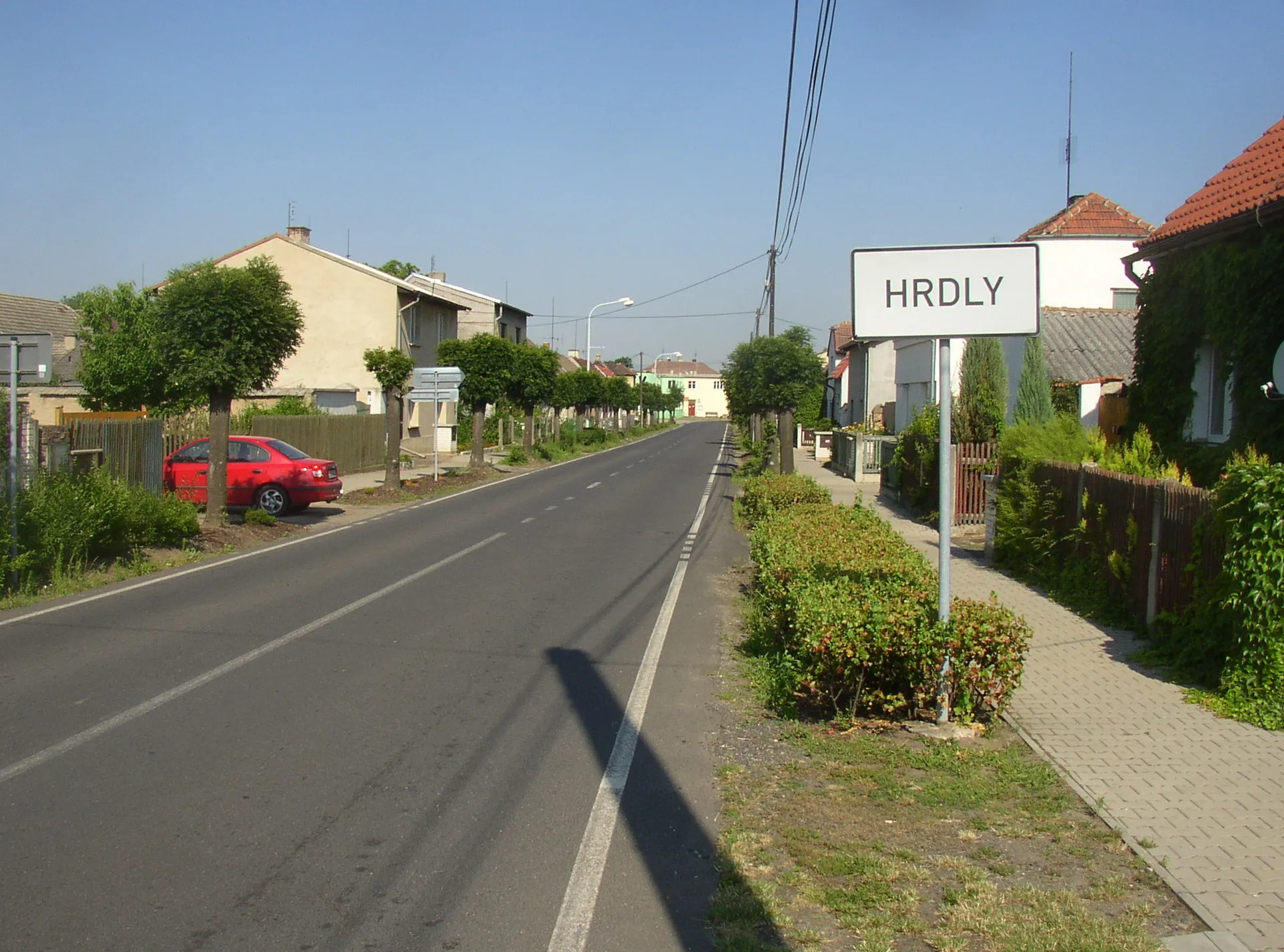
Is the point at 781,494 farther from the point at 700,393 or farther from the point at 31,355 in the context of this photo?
the point at 700,393

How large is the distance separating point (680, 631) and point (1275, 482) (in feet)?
17.1

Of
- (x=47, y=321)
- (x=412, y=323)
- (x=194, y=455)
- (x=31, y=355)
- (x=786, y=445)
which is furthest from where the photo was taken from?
(x=412, y=323)

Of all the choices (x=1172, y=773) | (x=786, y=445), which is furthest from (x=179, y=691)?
(x=786, y=445)

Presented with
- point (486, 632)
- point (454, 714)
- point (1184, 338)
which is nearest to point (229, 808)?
point (454, 714)

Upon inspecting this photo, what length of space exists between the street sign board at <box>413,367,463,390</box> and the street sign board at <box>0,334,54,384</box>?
18248mm

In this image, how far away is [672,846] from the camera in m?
5.05

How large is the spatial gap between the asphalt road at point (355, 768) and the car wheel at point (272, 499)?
8081 millimetres

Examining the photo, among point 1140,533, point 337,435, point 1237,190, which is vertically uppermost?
point 1237,190

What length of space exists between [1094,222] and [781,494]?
19165 mm

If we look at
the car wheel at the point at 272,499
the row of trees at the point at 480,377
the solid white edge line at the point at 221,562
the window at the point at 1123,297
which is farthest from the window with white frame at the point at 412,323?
the window at the point at 1123,297

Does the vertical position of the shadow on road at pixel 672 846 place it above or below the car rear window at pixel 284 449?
below

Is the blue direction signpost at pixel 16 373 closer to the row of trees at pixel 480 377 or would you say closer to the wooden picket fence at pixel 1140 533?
the wooden picket fence at pixel 1140 533

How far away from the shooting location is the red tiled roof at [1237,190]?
43.2 ft

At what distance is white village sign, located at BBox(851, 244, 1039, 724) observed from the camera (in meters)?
6.74
